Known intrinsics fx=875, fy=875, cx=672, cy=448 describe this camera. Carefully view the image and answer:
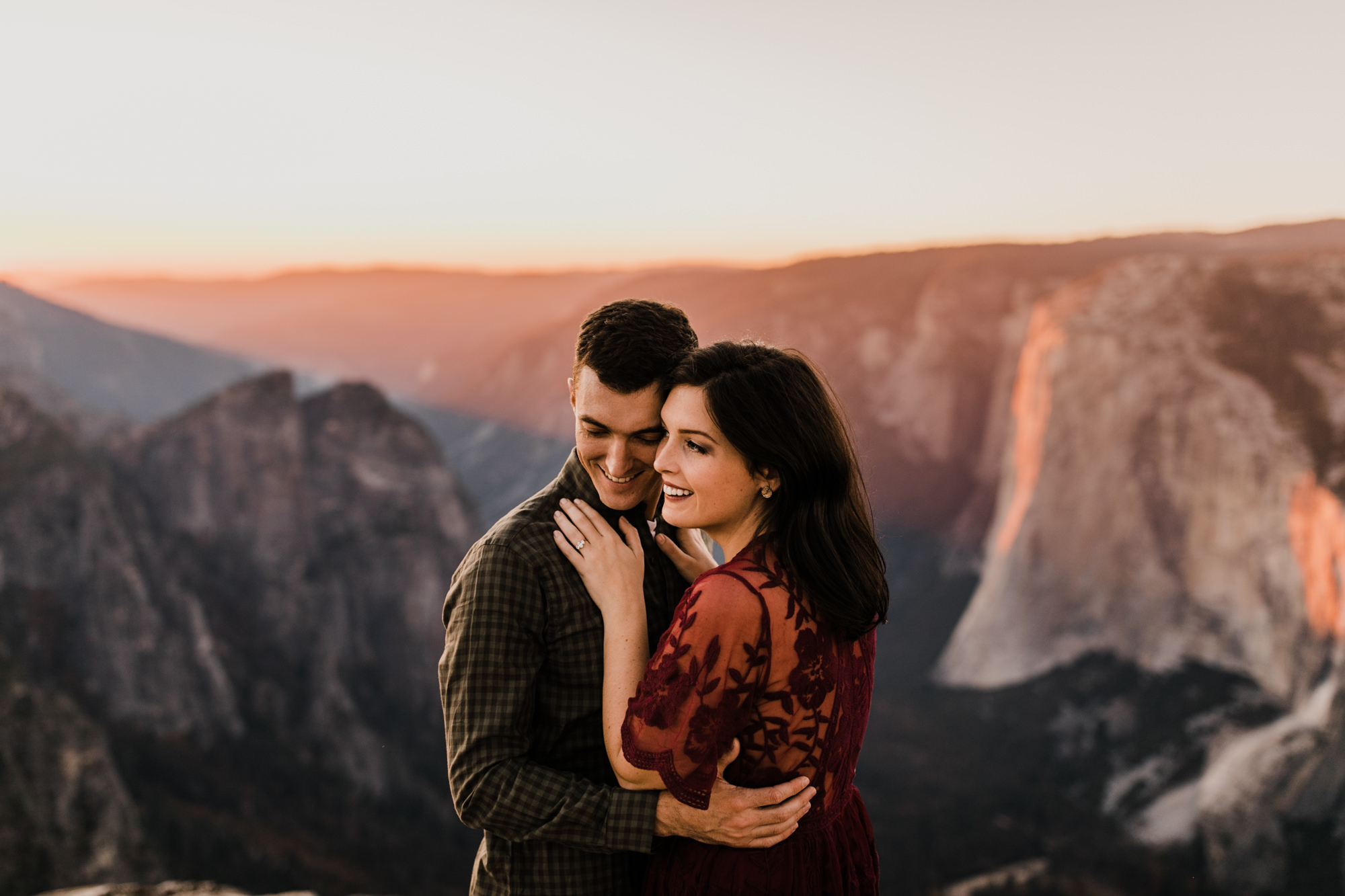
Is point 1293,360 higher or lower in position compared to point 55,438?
higher

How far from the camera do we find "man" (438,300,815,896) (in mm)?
2994

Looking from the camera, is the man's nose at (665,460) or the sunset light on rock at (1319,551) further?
the sunset light on rock at (1319,551)

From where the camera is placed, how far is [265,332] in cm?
19275

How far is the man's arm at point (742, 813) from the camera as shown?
2.85m

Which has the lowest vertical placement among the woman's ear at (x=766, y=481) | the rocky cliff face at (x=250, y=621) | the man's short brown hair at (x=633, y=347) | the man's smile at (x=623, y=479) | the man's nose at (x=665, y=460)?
the rocky cliff face at (x=250, y=621)

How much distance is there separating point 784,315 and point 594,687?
96851 mm

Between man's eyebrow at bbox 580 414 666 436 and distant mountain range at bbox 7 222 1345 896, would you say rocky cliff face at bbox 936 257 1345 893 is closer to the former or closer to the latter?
distant mountain range at bbox 7 222 1345 896

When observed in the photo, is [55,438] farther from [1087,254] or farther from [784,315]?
[1087,254]

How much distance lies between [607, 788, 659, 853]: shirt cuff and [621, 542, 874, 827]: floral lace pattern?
170mm

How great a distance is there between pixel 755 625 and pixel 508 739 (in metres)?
1.04

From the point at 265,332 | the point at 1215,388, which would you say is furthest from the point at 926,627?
the point at 265,332

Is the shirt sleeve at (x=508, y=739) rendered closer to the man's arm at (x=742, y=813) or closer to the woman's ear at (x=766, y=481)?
the man's arm at (x=742, y=813)

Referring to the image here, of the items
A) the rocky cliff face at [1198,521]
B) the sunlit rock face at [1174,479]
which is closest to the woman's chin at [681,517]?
the rocky cliff face at [1198,521]

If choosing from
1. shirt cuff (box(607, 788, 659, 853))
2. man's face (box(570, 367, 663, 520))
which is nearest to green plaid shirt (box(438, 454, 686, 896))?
shirt cuff (box(607, 788, 659, 853))
